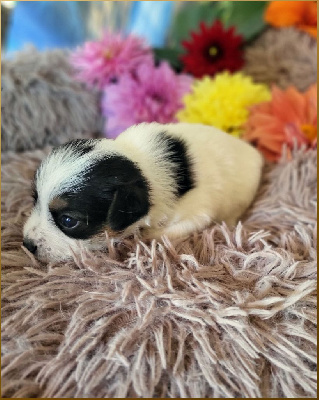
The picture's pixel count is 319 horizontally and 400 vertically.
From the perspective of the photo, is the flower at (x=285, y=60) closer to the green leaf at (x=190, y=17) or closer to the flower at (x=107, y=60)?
→ the green leaf at (x=190, y=17)

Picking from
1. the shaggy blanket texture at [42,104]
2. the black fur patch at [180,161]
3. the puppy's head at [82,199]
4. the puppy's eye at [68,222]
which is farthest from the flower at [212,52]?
the puppy's eye at [68,222]

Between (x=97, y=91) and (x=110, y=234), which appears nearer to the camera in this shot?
(x=110, y=234)

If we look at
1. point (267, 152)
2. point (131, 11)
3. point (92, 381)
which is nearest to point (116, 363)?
point (92, 381)

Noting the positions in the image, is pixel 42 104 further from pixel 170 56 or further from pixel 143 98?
pixel 170 56

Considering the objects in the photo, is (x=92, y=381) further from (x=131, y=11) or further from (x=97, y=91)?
(x=131, y=11)

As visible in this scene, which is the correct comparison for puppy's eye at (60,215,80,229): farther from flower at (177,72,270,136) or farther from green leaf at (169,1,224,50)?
green leaf at (169,1,224,50)

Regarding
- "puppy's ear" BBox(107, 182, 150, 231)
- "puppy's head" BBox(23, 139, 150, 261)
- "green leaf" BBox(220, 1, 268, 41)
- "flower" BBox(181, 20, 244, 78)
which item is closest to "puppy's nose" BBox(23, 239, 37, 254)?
"puppy's head" BBox(23, 139, 150, 261)
